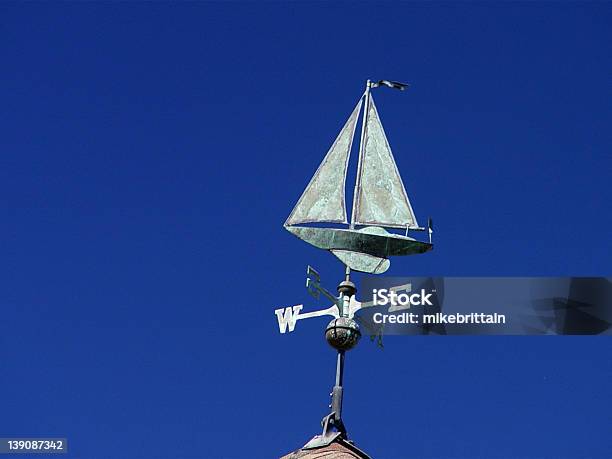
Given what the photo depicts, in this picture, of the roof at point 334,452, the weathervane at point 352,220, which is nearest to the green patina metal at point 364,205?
the weathervane at point 352,220

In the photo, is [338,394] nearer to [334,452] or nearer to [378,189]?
[334,452]

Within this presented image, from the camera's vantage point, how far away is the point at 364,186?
12234 mm

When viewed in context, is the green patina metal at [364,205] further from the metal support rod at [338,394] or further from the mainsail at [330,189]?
the metal support rod at [338,394]

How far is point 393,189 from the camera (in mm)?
12320

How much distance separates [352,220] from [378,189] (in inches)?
14.5

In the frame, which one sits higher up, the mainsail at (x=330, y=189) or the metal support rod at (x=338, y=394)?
the mainsail at (x=330, y=189)

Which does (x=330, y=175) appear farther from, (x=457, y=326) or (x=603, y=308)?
(x=603, y=308)

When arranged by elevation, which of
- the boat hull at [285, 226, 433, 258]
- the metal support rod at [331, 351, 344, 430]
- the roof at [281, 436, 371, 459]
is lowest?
the roof at [281, 436, 371, 459]

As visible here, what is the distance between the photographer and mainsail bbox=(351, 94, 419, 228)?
1216cm

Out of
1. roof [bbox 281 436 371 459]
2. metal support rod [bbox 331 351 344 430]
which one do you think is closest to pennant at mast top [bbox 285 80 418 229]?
metal support rod [bbox 331 351 344 430]

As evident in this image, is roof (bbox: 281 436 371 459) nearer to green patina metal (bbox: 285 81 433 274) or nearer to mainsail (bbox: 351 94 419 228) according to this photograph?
green patina metal (bbox: 285 81 433 274)

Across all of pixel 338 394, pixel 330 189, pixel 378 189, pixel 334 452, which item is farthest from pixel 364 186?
pixel 334 452

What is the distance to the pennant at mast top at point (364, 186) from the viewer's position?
12.2 metres

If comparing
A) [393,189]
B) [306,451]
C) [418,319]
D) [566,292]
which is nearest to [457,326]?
[418,319]
